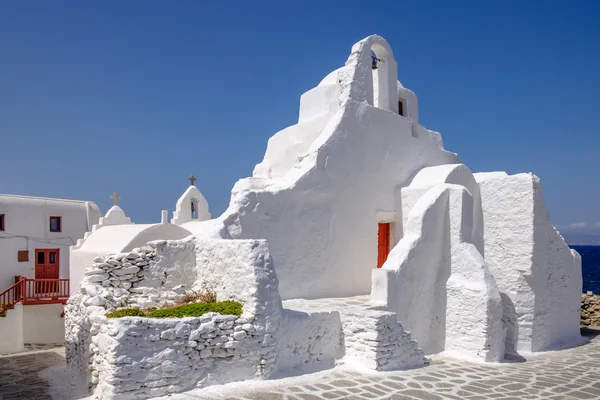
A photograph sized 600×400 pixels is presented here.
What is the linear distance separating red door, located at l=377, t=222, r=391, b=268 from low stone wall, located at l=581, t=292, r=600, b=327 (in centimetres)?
844

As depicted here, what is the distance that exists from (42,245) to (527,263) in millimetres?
17249

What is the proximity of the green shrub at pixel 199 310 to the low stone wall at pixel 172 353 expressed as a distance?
0.16 meters

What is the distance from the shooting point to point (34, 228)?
19.2m

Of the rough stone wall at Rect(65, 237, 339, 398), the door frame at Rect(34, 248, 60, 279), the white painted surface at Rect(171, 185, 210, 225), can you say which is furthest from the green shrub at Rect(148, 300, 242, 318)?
the door frame at Rect(34, 248, 60, 279)

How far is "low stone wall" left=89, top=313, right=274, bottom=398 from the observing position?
6.71 m

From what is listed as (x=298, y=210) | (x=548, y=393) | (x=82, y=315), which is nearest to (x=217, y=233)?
(x=298, y=210)

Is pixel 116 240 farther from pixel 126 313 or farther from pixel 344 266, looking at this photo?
pixel 126 313

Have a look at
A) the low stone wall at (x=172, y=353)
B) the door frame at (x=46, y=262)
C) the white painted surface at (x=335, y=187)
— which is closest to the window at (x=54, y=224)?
the door frame at (x=46, y=262)

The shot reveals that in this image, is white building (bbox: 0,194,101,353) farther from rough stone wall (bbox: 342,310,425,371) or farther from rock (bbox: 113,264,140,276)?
rough stone wall (bbox: 342,310,425,371)

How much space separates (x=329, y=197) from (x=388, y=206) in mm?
2101

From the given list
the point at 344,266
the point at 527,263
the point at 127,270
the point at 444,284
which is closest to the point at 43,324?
the point at 127,270

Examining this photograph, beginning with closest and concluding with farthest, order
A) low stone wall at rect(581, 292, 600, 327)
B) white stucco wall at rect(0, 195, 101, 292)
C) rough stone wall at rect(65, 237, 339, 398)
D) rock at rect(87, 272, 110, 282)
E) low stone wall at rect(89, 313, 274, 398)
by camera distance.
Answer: low stone wall at rect(89, 313, 274, 398) < rough stone wall at rect(65, 237, 339, 398) < rock at rect(87, 272, 110, 282) < low stone wall at rect(581, 292, 600, 327) < white stucco wall at rect(0, 195, 101, 292)

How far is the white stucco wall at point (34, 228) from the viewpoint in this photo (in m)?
18.3

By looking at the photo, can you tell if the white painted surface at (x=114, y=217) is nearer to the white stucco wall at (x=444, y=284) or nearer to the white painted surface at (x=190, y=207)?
the white painted surface at (x=190, y=207)
